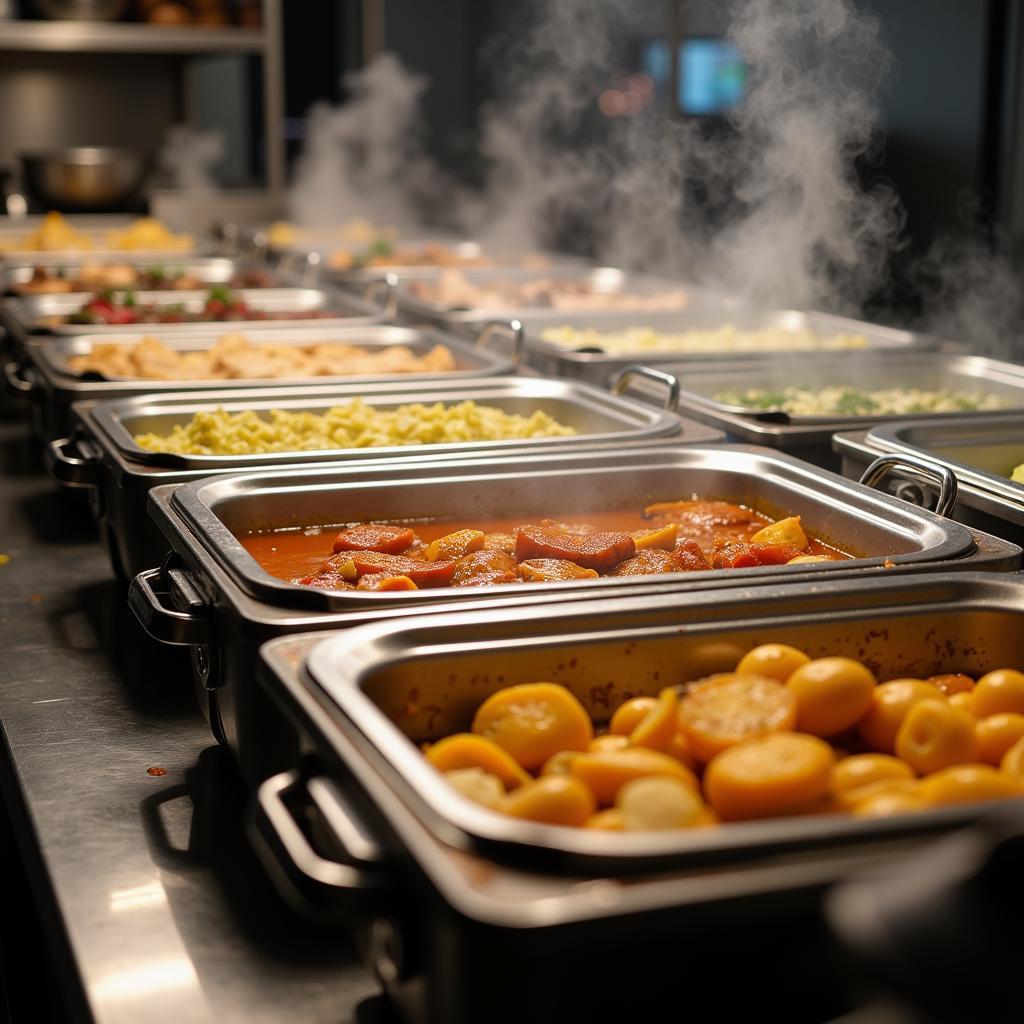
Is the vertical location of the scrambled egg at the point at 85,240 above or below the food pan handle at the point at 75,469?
above

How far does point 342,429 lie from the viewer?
85.3 inches

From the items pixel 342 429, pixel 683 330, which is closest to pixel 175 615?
pixel 342 429

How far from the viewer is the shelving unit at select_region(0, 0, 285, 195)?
5102 millimetres

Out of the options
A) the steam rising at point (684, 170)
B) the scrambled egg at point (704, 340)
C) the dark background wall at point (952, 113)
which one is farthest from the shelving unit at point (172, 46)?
the scrambled egg at point (704, 340)

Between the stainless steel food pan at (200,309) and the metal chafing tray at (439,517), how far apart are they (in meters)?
1.40

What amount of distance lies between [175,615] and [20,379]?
1.77 meters

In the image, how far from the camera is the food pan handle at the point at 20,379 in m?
2.60

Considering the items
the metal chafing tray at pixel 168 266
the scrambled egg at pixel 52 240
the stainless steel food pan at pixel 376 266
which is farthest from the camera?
the scrambled egg at pixel 52 240

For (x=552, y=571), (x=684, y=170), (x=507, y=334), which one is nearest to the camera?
A: (x=552, y=571)

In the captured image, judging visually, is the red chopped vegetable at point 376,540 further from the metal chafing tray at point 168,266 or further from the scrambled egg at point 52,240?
the scrambled egg at point 52,240

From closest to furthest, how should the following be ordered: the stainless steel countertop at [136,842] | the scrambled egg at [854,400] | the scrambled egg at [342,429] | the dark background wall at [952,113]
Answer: the stainless steel countertop at [136,842] < the scrambled egg at [342,429] < the scrambled egg at [854,400] < the dark background wall at [952,113]

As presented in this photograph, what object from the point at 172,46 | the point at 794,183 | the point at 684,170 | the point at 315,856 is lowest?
the point at 315,856

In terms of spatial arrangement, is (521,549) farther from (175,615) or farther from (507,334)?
(507,334)

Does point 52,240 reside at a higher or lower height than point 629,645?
higher
